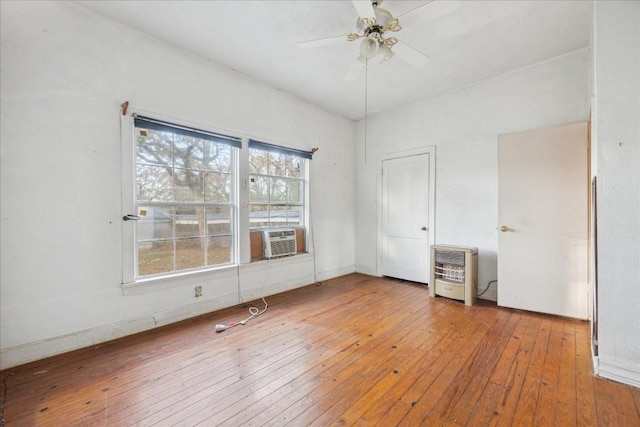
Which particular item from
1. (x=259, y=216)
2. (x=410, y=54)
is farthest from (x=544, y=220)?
(x=259, y=216)

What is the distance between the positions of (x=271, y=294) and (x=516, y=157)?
3345mm

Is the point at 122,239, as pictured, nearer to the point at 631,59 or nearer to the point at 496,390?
the point at 496,390

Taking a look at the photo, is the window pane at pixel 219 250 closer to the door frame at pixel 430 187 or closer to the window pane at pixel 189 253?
the window pane at pixel 189 253

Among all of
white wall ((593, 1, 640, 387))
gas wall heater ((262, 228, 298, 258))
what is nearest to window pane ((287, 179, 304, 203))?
gas wall heater ((262, 228, 298, 258))

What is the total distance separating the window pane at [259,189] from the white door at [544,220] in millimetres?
2830

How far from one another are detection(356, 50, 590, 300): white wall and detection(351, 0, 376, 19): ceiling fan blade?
1.96 meters

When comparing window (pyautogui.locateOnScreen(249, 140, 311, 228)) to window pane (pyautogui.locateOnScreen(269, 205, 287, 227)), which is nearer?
window (pyautogui.locateOnScreen(249, 140, 311, 228))

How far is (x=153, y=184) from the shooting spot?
8.94 feet

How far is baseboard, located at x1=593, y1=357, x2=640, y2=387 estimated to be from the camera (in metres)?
1.76

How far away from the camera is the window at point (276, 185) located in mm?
3582

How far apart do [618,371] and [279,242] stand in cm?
323

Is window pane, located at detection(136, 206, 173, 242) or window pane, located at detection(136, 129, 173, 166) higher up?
window pane, located at detection(136, 129, 173, 166)

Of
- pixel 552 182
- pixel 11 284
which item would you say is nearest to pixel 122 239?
pixel 11 284

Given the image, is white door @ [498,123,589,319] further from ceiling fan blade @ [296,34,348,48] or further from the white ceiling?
ceiling fan blade @ [296,34,348,48]
